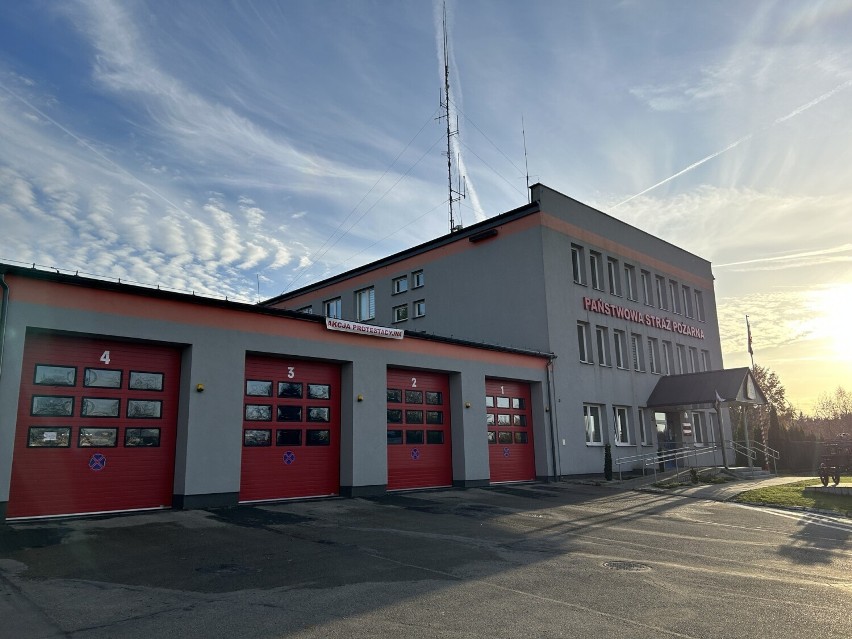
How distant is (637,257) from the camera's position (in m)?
30.9

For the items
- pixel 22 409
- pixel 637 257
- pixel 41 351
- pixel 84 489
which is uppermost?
pixel 637 257

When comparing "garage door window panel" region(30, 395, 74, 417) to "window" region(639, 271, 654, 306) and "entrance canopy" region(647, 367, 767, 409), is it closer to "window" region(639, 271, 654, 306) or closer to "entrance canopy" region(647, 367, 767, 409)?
"entrance canopy" region(647, 367, 767, 409)

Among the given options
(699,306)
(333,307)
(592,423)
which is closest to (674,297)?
(699,306)

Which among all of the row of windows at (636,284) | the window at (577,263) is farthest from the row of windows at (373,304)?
the row of windows at (636,284)

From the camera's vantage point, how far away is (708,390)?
27.6 meters

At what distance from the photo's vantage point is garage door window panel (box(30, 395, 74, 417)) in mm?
11953

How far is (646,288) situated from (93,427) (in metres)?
26.5

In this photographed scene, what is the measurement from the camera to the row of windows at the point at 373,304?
30.4 meters

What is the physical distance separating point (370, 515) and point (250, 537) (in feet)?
11.6

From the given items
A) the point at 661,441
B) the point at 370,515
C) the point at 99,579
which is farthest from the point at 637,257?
the point at 99,579

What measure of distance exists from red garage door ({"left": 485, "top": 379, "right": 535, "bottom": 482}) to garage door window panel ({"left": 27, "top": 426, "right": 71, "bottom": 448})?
13.1 meters

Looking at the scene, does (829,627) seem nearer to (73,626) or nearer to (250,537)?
(73,626)

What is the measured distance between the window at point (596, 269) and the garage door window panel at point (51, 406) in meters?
21.8

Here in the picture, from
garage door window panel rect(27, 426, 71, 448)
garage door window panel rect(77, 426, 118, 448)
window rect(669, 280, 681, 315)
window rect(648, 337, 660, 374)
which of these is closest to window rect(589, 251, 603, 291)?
window rect(648, 337, 660, 374)
